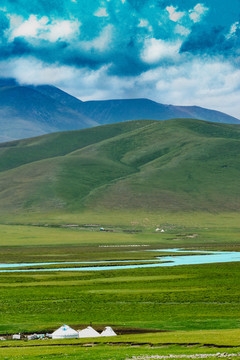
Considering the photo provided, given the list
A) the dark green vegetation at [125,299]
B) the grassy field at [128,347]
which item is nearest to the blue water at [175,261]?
the dark green vegetation at [125,299]

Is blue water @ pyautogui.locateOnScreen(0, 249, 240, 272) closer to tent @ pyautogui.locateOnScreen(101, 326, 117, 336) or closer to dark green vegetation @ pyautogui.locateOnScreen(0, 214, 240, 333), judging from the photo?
dark green vegetation @ pyautogui.locateOnScreen(0, 214, 240, 333)

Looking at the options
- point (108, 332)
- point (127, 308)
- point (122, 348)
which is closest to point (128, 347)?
point (122, 348)

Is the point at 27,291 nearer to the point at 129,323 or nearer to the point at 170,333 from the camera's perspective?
the point at 129,323

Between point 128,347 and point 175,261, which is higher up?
point 175,261

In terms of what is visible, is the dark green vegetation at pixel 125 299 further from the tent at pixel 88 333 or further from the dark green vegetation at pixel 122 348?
the dark green vegetation at pixel 122 348

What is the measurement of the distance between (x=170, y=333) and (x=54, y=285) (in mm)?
33247

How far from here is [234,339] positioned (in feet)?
129

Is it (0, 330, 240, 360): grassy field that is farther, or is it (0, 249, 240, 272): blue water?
(0, 249, 240, 272): blue water

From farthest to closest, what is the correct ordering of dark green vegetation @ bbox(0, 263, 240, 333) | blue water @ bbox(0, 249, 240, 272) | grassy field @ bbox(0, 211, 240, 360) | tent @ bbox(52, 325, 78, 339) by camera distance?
blue water @ bbox(0, 249, 240, 272) < dark green vegetation @ bbox(0, 263, 240, 333) < tent @ bbox(52, 325, 78, 339) < grassy field @ bbox(0, 211, 240, 360)

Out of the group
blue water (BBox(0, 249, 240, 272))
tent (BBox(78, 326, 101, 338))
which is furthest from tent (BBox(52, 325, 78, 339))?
blue water (BBox(0, 249, 240, 272))

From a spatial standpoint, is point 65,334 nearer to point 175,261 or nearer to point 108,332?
point 108,332

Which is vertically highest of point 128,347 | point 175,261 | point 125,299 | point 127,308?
point 175,261

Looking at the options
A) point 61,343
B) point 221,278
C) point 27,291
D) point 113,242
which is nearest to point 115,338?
point 61,343

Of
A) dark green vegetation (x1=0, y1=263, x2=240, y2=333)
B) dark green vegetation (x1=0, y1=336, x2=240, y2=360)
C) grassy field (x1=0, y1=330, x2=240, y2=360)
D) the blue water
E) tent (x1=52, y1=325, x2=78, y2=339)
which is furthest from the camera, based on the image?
the blue water
